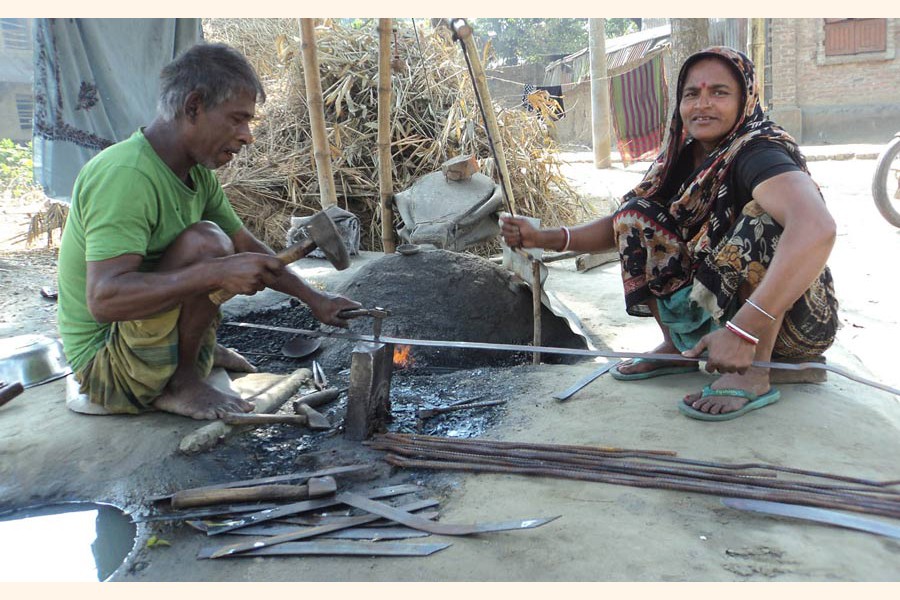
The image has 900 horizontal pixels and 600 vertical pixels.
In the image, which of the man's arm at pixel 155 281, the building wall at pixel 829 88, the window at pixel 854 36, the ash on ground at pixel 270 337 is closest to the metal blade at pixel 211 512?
the man's arm at pixel 155 281

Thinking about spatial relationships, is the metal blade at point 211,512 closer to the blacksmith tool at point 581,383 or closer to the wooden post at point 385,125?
the blacksmith tool at point 581,383

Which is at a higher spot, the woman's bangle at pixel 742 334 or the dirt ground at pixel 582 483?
the woman's bangle at pixel 742 334

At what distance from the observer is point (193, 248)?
2.43 m

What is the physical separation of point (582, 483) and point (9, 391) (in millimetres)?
2272

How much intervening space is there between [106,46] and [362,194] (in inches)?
104

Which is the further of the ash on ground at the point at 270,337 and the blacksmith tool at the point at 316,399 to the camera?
the ash on ground at the point at 270,337

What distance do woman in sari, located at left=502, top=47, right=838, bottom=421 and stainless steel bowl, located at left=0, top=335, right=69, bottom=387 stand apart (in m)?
2.19

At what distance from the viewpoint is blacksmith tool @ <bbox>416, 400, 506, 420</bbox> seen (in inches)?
109

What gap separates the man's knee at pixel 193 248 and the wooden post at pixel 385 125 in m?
2.65

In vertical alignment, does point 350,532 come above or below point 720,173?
below

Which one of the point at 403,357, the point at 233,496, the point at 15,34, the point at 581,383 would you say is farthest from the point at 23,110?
the point at 233,496

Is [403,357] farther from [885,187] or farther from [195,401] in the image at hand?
[885,187]

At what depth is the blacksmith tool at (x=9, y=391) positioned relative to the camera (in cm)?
281

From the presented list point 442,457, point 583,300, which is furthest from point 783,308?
point 583,300
